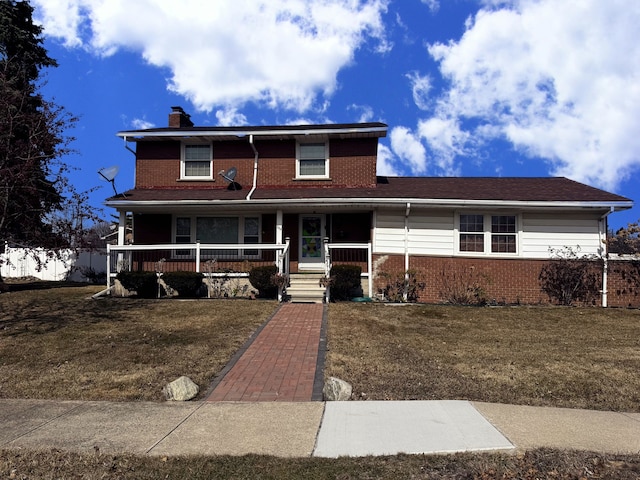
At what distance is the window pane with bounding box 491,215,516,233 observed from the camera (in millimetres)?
14508

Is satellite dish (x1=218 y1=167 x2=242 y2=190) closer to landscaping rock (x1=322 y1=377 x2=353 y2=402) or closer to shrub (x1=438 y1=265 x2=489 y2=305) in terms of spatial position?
shrub (x1=438 y1=265 x2=489 y2=305)

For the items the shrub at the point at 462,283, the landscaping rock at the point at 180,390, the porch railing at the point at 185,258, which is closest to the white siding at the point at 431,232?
the shrub at the point at 462,283

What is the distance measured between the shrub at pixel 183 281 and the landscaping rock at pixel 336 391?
27.9 feet

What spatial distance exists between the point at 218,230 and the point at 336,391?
11479 mm

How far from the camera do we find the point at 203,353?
7.61m

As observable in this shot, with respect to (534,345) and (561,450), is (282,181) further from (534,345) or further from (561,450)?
(561,450)

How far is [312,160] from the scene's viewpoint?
16.6 meters

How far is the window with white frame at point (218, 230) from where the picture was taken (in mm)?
16203

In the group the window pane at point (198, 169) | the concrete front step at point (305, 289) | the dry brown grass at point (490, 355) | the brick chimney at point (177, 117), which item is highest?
the brick chimney at point (177, 117)

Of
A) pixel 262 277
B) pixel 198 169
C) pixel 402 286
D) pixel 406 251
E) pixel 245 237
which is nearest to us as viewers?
pixel 262 277

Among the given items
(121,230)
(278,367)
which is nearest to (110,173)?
(121,230)

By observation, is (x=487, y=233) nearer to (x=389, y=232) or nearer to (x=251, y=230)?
(x=389, y=232)

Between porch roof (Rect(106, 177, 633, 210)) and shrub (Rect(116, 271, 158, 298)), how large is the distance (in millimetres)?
2478

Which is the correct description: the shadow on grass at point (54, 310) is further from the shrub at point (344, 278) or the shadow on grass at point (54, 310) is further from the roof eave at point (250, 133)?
the roof eave at point (250, 133)
